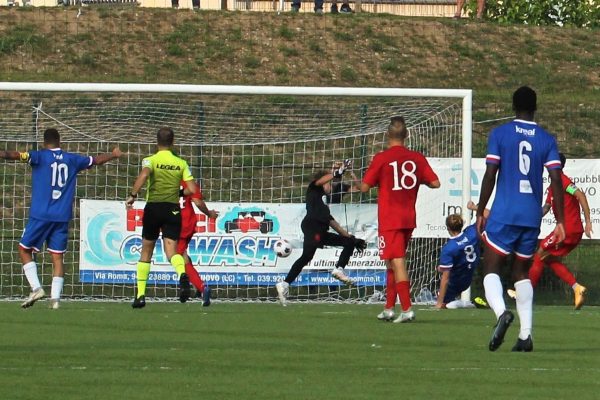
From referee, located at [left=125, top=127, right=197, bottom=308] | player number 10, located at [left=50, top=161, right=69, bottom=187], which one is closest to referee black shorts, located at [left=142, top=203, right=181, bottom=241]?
referee, located at [left=125, top=127, right=197, bottom=308]

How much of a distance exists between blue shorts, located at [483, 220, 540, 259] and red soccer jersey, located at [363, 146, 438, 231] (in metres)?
3.32

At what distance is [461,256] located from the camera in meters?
19.0

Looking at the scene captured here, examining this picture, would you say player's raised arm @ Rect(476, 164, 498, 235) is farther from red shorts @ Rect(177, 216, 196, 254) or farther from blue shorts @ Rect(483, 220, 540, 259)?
red shorts @ Rect(177, 216, 196, 254)

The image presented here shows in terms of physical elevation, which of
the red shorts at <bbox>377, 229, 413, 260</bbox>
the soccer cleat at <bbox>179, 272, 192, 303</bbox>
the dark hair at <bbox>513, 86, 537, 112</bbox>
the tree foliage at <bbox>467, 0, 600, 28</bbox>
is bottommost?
the soccer cleat at <bbox>179, 272, 192, 303</bbox>

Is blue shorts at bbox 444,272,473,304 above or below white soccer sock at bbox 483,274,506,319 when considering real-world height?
below

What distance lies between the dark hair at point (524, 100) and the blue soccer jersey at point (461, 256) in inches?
308

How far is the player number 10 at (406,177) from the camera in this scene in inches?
569

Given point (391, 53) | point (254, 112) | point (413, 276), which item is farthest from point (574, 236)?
point (391, 53)

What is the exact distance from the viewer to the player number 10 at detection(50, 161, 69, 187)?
53.3 ft

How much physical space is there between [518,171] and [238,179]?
36.9ft

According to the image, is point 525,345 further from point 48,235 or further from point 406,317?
point 48,235

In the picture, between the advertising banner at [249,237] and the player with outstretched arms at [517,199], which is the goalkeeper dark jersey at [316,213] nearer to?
the advertising banner at [249,237]

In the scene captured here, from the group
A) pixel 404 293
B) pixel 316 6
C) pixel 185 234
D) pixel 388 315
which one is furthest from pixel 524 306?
pixel 316 6

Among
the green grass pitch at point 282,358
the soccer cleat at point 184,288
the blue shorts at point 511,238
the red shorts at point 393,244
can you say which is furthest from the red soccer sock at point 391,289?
the blue shorts at point 511,238
